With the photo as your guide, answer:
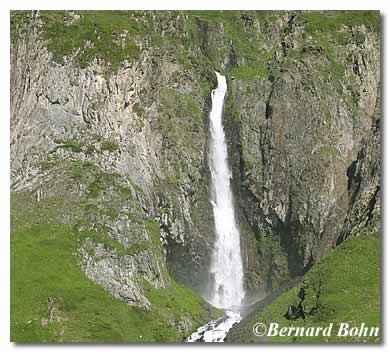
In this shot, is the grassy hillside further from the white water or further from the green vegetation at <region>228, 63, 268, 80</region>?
the green vegetation at <region>228, 63, 268, 80</region>

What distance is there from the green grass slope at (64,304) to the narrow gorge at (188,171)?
0.34 feet

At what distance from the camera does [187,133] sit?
56156 mm

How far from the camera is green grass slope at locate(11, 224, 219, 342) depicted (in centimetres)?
3419

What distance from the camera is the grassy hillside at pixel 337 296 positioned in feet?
108

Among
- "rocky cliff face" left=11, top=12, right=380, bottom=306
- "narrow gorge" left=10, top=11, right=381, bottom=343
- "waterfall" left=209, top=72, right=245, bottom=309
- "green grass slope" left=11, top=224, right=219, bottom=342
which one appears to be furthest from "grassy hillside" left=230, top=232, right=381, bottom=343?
"waterfall" left=209, top=72, right=245, bottom=309

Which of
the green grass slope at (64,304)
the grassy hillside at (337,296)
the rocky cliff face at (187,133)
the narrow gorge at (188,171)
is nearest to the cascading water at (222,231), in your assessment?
the narrow gorge at (188,171)

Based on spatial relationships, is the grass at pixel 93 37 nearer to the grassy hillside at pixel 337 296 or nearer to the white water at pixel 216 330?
the white water at pixel 216 330

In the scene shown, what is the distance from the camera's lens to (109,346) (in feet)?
104

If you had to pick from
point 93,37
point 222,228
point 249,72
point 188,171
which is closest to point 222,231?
point 222,228

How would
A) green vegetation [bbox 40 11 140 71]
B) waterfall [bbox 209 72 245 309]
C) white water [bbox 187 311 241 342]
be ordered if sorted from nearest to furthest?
A: 1. white water [bbox 187 311 241 342]
2. green vegetation [bbox 40 11 140 71]
3. waterfall [bbox 209 72 245 309]

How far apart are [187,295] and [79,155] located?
1121cm

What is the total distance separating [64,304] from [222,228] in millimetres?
19984

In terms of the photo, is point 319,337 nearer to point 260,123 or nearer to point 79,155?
point 79,155

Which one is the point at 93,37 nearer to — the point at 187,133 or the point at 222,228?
the point at 187,133
